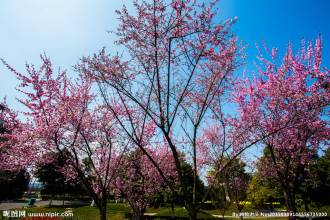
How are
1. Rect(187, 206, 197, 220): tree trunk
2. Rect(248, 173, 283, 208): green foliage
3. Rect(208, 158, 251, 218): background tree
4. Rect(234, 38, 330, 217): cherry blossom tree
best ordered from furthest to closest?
1. Rect(248, 173, 283, 208): green foliage
2. Rect(208, 158, 251, 218): background tree
3. Rect(234, 38, 330, 217): cherry blossom tree
4. Rect(187, 206, 197, 220): tree trunk

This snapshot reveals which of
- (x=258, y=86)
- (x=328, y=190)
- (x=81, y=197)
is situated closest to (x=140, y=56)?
(x=258, y=86)

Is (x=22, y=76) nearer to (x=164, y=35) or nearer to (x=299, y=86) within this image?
(x=164, y=35)

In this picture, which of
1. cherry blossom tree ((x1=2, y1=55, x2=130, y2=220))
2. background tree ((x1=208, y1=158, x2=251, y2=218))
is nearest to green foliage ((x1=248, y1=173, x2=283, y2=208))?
background tree ((x1=208, y1=158, x2=251, y2=218))

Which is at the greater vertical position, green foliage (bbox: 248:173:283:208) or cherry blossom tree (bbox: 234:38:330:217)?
cherry blossom tree (bbox: 234:38:330:217)

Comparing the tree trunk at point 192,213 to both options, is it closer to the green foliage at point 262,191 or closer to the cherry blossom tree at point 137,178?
the cherry blossom tree at point 137,178

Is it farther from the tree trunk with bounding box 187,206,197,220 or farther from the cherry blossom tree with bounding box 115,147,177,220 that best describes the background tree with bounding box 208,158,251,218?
the tree trunk with bounding box 187,206,197,220

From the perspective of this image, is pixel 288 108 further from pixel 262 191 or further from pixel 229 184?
pixel 262 191

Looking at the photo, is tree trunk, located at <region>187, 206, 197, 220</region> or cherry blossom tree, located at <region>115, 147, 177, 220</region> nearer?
tree trunk, located at <region>187, 206, 197, 220</region>

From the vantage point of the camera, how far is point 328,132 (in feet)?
36.2

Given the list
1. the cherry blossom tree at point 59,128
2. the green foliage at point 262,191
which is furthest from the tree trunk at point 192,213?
the green foliage at point 262,191

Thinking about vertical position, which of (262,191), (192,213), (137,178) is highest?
(137,178)

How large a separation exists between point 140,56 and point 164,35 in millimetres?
737

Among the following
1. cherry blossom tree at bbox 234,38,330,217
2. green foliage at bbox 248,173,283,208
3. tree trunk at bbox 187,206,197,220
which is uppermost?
cherry blossom tree at bbox 234,38,330,217

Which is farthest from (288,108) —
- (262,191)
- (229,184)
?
(262,191)
